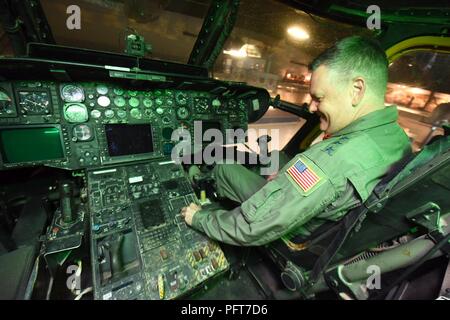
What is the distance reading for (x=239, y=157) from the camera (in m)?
2.41

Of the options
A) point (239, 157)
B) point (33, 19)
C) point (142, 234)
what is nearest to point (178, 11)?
point (33, 19)

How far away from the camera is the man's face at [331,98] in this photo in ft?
3.24

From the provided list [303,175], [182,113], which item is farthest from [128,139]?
[303,175]

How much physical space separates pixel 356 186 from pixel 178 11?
1.96 m

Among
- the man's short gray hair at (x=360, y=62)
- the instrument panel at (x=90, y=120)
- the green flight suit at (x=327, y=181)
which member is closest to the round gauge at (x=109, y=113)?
the instrument panel at (x=90, y=120)

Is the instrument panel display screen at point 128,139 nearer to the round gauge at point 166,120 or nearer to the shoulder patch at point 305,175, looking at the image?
the round gauge at point 166,120

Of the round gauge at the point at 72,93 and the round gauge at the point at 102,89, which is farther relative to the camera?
the round gauge at the point at 102,89

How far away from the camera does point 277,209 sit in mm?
877

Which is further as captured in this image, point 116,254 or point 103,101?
point 103,101

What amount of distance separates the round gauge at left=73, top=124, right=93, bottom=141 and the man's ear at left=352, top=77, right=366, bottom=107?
1.77 metres

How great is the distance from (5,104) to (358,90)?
6.77ft

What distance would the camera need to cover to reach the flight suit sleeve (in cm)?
84

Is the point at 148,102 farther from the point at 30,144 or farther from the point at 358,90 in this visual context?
the point at 358,90
